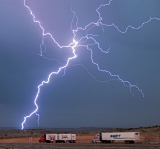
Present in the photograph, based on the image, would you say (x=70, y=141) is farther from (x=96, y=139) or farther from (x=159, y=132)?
(x=159, y=132)

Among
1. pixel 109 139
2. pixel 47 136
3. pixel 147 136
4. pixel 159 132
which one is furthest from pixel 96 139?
pixel 159 132

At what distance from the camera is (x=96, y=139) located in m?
101

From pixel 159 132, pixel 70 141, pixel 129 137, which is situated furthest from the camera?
pixel 159 132

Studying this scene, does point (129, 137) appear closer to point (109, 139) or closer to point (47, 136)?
point (109, 139)

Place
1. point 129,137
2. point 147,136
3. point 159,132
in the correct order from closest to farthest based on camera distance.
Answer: point 129,137 → point 147,136 → point 159,132

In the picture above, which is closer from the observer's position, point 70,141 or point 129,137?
point 129,137

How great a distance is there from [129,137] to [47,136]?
69.9ft

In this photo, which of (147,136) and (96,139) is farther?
(147,136)

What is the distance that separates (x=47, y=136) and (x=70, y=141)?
584 cm

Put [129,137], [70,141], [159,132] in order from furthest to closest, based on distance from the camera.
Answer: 1. [159,132]
2. [70,141]
3. [129,137]

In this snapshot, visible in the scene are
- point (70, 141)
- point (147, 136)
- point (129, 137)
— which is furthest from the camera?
point (147, 136)

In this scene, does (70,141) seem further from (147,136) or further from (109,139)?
(147,136)

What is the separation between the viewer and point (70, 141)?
10469cm

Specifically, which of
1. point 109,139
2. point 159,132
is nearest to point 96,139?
point 109,139
